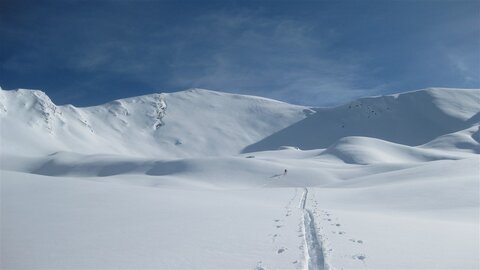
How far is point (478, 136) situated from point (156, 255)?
195 m

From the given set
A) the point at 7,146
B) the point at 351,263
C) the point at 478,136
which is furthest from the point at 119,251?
the point at 478,136

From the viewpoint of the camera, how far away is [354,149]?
4744 inches

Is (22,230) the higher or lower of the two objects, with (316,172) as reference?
lower

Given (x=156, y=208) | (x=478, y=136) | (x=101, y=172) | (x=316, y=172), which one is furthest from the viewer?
(x=478, y=136)

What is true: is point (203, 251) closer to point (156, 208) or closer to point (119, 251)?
point (119, 251)

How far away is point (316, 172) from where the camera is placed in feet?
220

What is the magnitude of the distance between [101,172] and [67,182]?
63.2m

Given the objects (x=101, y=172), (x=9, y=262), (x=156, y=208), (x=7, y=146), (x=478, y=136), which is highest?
(x=478, y=136)

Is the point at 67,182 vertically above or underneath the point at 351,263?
above

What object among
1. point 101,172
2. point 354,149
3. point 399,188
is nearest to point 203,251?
point 399,188

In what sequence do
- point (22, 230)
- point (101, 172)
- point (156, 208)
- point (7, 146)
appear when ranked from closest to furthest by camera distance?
point (22, 230), point (156, 208), point (101, 172), point (7, 146)

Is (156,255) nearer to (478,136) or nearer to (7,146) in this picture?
(7,146)

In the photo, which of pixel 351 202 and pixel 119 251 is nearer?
pixel 119 251

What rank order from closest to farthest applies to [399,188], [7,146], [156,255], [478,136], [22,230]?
[156,255]
[22,230]
[399,188]
[7,146]
[478,136]
